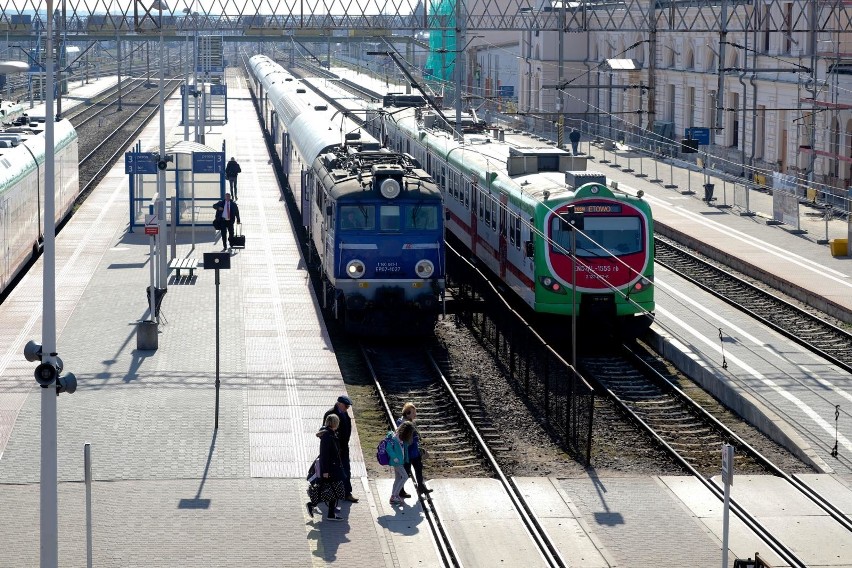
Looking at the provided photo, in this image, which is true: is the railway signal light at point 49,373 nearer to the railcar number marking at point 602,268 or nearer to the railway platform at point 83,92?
the railcar number marking at point 602,268

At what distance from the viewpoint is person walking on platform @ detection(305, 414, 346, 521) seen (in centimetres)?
1520

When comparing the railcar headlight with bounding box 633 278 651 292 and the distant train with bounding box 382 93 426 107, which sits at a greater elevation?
the distant train with bounding box 382 93 426 107

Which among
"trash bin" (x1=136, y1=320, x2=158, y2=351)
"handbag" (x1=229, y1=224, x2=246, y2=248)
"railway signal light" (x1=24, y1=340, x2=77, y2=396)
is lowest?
"trash bin" (x1=136, y1=320, x2=158, y2=351)

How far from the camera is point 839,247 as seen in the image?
33.7 m

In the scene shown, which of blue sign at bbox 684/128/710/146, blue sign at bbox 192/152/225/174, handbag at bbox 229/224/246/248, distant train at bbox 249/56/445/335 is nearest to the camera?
distant train at bbox 249/56/445/335

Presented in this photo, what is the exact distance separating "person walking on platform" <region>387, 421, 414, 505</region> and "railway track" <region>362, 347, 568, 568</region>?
0.36 metres

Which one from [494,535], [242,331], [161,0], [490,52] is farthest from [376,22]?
[490,52]

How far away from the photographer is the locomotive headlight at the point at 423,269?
2402cm

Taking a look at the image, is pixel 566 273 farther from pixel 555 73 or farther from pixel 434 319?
pixel 555 73

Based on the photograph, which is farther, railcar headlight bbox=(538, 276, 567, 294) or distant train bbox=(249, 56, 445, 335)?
distant train bbox=(249, 56, 445, 335)

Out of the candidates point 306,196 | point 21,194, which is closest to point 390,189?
point 306,196

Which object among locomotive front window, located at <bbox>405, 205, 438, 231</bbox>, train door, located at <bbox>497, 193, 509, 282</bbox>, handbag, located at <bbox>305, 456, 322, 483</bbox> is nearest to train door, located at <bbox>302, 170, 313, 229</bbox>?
train door, located at <bbox>497, 193, 509, 282</bbox>

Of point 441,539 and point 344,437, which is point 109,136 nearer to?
point 344,437

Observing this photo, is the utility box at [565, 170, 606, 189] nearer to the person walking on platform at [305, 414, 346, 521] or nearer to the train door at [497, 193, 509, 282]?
the train door at [497, 193, 509, 282]
